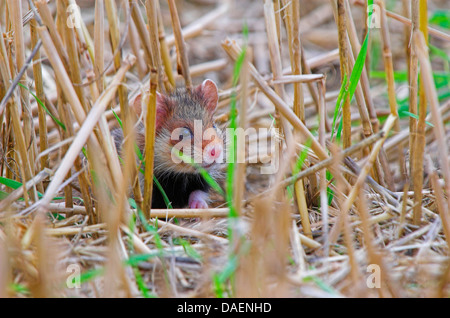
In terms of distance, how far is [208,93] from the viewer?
384 centimetres

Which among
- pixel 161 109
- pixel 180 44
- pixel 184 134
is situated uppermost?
pixel 180 44

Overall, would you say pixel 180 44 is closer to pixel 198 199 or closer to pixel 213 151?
pixel 213 151

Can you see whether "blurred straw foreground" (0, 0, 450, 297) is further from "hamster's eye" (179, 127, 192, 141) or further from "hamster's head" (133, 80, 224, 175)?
"hamster's eye" (179, 127, 192, 141)

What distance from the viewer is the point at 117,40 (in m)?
2.49

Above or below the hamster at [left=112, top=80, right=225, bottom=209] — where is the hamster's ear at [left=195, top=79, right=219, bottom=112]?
above

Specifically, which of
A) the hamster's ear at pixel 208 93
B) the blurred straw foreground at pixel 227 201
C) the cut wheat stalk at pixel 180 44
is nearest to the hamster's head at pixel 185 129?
the hamster's ear at pixel 208 93

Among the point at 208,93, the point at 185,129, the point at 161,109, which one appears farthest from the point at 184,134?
the point at 208,93

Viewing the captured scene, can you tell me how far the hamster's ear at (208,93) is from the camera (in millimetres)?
3820

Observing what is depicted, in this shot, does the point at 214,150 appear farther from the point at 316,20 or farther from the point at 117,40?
the point at 316,20

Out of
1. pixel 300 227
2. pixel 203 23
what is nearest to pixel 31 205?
pixel 300 227

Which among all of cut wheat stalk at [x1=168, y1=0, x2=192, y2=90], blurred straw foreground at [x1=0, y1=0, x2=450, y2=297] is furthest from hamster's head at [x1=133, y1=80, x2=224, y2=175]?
blurred straw foreground at [x1=0, y1=0, x2=450, y2=297]

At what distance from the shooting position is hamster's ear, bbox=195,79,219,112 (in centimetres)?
382

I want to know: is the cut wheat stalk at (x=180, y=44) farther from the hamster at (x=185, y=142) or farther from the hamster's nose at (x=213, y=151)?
the hamster's nose at (x=213, y=151)
